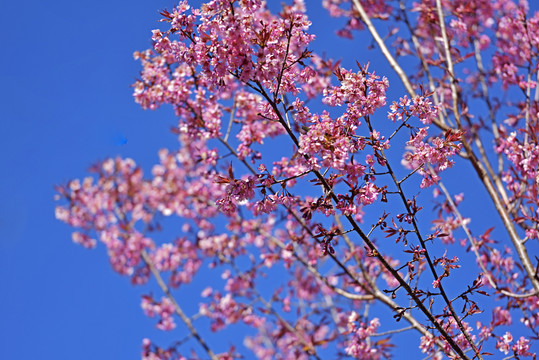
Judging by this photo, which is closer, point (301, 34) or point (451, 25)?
point (301, 34)

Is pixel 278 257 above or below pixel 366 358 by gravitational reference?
above

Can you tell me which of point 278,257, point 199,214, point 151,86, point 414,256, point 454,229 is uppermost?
point 199,214

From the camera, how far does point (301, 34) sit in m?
2.30

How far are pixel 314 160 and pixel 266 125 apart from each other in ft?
9.14

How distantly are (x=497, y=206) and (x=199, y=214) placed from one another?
17.6ft

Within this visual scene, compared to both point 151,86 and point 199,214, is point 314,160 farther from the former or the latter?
point 199,214

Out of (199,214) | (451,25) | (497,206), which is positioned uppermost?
(199,214)

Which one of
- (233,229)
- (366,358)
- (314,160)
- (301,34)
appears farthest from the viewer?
(233,229)

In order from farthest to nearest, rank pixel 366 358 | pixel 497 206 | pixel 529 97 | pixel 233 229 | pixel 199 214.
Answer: pixel 199 214 → pixel 233 229 → pixel 529 97 → pixel 366 358 → pixel 497 206

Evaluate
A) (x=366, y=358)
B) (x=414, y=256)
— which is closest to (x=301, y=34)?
(x=414, y=256)

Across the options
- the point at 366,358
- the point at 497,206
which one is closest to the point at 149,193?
the point at 366,358

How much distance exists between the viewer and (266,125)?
4.81m

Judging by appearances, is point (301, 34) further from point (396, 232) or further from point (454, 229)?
point (454, 229)

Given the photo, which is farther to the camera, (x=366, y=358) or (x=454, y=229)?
(x=454, y=229)
